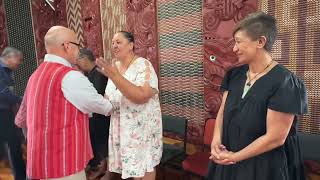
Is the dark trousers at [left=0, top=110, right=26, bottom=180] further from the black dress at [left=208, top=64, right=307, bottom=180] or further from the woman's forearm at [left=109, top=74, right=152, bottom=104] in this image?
the black dress at [left=208, top=64, right=307, bottom=180]

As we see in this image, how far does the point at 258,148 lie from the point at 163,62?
2.17m

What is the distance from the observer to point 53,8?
198 inches

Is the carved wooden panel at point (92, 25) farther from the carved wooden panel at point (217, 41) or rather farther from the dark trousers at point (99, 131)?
the carved wooden panel at point (217, 41)

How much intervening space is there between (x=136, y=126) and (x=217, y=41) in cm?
118

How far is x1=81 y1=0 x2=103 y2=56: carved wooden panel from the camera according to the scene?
14.1ft

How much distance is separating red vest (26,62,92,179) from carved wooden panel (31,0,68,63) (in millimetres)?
3544

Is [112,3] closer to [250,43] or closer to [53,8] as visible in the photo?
[53,8]

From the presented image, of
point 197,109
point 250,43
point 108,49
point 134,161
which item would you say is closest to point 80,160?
→ point 134,161

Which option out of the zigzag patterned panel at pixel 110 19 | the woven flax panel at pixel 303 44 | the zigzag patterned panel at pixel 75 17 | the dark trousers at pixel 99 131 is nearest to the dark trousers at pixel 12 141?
the dark trousers at pixel 99 131

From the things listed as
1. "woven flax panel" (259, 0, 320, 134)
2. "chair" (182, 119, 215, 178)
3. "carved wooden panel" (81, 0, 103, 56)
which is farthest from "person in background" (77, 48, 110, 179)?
"woven flax panel" (259, 0, 320, 134)

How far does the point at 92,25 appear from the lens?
4.41m

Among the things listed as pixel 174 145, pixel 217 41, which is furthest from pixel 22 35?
pixel 217 41

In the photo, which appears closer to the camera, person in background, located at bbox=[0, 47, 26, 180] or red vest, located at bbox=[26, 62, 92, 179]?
red vest, located at bbox=[26, 62, 92, 179]

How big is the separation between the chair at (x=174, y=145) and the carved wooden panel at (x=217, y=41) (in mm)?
314
